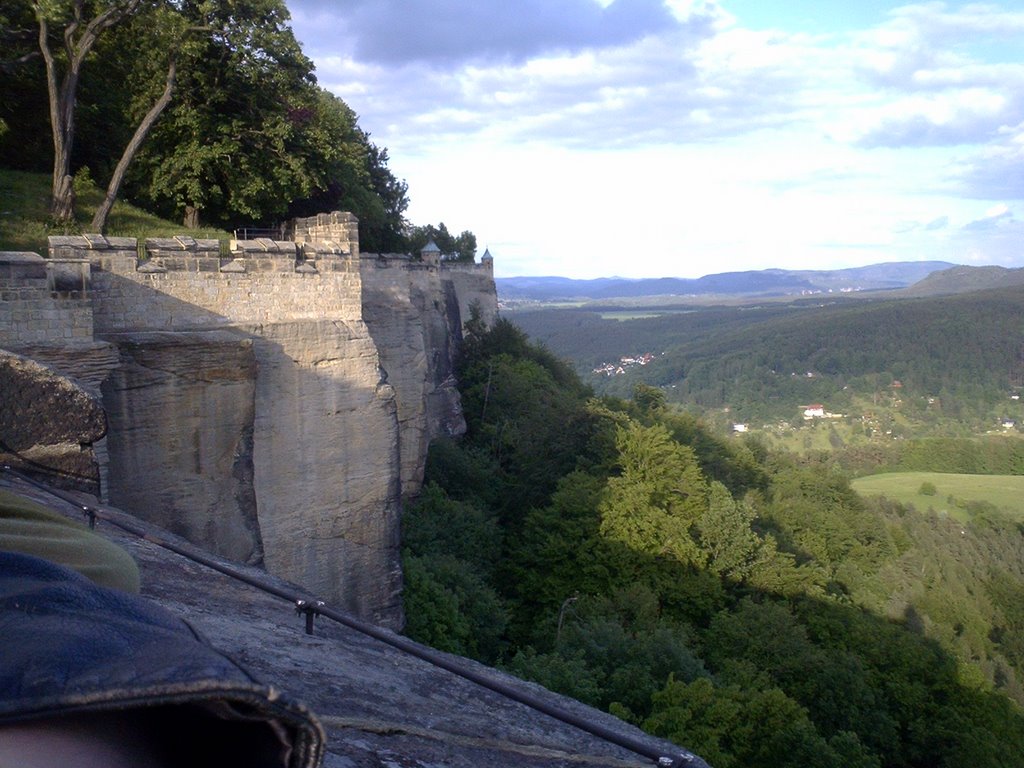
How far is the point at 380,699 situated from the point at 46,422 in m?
4.07

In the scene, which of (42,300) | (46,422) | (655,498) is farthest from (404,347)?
(46,422)

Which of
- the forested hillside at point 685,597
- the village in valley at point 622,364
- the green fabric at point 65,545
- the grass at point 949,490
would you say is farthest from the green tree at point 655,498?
the village in valley at point 622,364

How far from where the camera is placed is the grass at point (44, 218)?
13703 mm

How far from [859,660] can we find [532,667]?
9.97m

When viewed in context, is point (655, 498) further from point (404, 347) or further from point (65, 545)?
point (65, 545)

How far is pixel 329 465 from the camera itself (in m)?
13.1

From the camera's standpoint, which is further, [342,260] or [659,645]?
[659,645]

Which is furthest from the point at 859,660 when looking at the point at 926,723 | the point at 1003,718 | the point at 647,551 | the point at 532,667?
the point at 532,667

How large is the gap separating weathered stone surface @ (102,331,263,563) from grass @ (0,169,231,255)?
3.84 m

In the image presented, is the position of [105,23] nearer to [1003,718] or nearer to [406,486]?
[406,486]

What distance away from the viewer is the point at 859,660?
1897cm

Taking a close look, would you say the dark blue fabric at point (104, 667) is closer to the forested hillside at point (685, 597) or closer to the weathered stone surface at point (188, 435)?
the weathered stone surface at point (188, 435)

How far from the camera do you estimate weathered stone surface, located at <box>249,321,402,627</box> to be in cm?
1235

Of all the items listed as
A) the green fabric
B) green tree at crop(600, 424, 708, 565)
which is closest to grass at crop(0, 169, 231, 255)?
the green fabric
